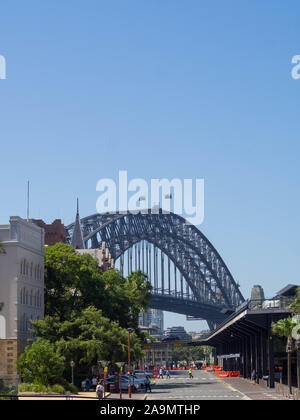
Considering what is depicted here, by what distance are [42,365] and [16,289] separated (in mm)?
8890

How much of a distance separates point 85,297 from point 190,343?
107 metres

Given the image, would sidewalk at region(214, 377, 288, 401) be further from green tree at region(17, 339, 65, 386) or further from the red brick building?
the red brick building

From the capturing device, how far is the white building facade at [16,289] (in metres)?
76.9

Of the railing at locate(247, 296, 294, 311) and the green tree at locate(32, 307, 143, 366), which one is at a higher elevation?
the railing at locate(247, 296, 294, 311)

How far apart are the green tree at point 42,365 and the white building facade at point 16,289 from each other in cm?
259

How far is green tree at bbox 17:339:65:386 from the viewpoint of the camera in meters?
71.2

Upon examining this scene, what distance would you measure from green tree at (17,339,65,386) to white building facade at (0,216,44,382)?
2589 millimetres

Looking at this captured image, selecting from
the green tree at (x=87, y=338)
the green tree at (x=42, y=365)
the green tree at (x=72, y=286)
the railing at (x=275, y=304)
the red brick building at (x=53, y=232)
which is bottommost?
the green tree at (x=42, y=365)

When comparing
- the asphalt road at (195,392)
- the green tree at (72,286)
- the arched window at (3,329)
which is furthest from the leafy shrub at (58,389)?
the green tree at (72,286)

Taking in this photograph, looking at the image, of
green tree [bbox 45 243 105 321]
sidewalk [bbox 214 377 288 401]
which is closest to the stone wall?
green tree [bbox 45 243 105 321]

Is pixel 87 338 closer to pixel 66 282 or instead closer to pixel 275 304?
pixel 66 282

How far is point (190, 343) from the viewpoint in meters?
194

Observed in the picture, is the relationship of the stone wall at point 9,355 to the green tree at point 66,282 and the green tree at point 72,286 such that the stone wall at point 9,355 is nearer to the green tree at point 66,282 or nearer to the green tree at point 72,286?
the green tree at point 72,286
